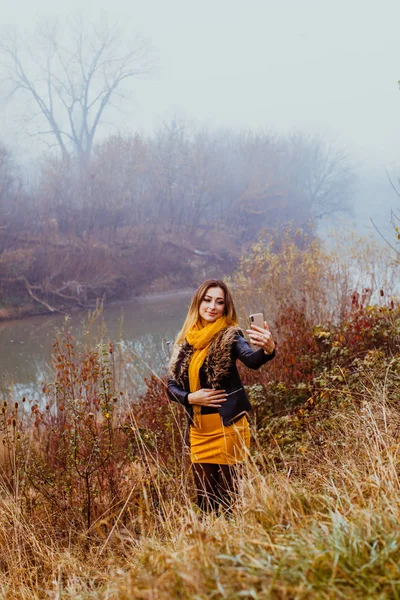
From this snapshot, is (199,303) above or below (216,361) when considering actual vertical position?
above

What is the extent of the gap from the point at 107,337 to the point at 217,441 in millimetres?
9264

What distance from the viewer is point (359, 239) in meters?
10.3

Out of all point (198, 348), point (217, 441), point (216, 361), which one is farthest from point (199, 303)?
point (217, 441)

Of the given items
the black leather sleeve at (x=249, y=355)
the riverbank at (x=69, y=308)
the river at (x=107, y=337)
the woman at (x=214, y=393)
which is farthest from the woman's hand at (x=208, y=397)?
the riverbank at (x=69, y=308)

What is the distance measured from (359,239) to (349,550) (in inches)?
367

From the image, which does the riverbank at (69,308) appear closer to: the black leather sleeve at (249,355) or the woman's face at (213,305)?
the woman's face at (213,305)

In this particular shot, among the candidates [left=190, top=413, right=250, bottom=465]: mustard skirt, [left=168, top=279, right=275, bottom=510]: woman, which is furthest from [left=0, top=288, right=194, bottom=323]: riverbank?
[left=190, top=413, right=250, bottom=465]: mustard skirt

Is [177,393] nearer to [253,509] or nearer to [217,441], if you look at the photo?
[217,441]

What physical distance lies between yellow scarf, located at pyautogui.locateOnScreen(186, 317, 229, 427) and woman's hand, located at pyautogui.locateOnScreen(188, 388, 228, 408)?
7cm

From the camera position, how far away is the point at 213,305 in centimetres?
317

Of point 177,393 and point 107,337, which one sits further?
point 107,337

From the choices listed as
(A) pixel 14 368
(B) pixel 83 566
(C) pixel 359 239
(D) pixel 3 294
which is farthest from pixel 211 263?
(B) pixel 83 566

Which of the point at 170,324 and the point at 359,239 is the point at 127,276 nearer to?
the point at 170,324

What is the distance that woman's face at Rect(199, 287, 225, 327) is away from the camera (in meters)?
3.17
